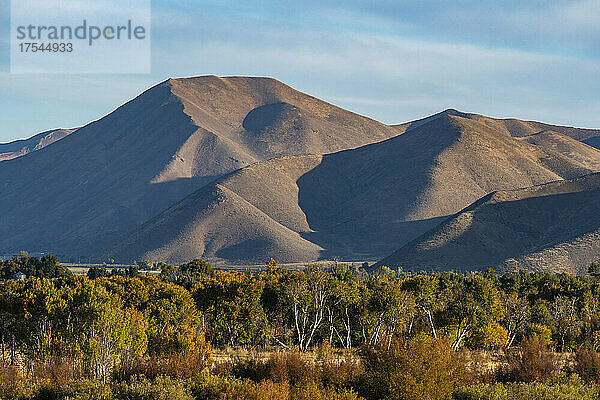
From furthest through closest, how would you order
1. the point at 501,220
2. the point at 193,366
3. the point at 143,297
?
the point at 501,220
the point at 143,297
the point at 193,366

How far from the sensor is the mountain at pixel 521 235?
125375 mm

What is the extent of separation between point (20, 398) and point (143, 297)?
799 inches

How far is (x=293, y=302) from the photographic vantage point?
4838cm

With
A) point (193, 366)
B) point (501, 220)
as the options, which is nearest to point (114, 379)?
point (193, 366)

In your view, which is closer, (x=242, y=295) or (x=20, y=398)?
(x=20, y=398)

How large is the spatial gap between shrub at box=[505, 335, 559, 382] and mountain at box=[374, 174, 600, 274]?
88705mm

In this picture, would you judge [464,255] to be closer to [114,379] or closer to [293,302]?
[293,302]

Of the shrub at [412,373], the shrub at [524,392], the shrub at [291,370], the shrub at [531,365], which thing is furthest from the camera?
the shrub at [531,365]

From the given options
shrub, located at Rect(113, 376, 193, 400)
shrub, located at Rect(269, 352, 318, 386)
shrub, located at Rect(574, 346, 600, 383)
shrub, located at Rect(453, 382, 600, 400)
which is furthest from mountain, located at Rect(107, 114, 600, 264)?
shrub, located at Rect(113, 376, 193, 400)

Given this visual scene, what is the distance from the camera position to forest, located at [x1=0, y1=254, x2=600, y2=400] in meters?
27.0

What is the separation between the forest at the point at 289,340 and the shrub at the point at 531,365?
6cm

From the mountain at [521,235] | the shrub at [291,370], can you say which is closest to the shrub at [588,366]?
the shrub at [291,370]

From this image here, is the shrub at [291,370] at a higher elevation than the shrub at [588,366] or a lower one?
higher

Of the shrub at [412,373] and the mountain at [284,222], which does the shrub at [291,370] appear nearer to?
the shrub at [412,373]
